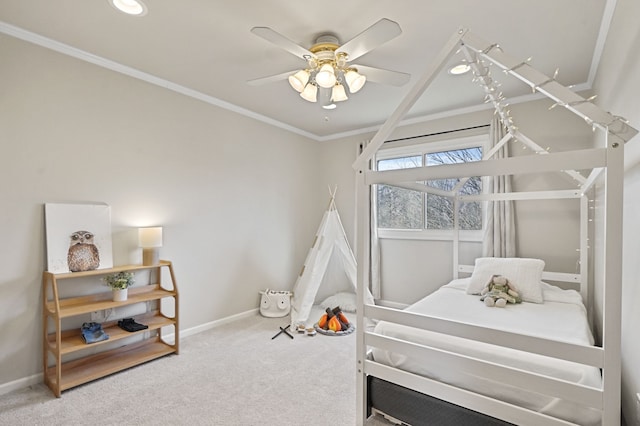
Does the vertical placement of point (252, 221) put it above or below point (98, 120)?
below

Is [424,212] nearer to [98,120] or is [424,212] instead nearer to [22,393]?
[98,120]

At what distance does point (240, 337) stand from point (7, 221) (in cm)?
213

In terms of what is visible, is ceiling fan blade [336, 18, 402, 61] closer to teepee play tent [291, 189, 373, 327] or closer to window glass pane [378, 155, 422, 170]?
teepee play tent [291, 189, 373, 327]

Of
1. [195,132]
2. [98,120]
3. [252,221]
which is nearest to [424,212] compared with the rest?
[252,221]

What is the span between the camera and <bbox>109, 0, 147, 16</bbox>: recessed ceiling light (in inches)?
78.2

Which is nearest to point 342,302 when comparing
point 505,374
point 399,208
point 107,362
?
point 399,208

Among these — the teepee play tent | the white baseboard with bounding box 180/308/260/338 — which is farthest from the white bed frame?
the white baseboard with bounding box 180/308/260/338

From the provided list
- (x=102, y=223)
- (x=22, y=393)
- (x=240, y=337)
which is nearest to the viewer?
(x=22, y=393)

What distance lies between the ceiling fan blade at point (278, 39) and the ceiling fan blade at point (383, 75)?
0.39m

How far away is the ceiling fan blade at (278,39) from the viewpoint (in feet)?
5.78

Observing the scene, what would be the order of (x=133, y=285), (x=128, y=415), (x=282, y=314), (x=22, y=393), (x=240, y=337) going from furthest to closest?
(x=282, y=314)
(x=240, y=337)
(x=133, y=285)
(x=22, y=393)
(x=128, y=415)

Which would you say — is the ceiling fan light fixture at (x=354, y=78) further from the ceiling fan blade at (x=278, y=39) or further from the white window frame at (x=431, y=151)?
the white window frame at (x=431, y=151)

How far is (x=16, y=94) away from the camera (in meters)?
2.35

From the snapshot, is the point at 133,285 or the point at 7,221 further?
the point at 133,285
